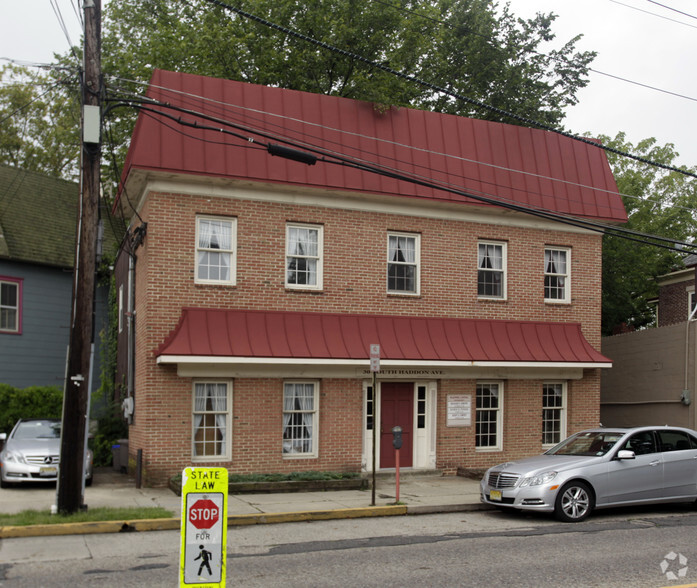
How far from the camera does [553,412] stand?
805 inches

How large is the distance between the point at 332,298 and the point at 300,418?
276 centimetres

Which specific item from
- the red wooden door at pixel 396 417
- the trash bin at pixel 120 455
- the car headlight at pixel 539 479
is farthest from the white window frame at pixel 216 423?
the car headlight at pixel 539 479

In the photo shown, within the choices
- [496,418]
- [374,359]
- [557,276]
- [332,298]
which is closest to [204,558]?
[374,359]

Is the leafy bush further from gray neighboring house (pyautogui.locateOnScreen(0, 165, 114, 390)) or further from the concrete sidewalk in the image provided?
the concrete sidewalk

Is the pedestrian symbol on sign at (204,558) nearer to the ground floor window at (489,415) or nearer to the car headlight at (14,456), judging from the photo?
the car headlight at (14,456)

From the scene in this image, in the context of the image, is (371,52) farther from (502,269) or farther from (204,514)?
(204,514)

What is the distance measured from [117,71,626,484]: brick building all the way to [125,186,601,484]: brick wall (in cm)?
4

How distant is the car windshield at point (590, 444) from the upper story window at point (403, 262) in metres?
5.66

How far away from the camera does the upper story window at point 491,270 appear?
19.9 metres

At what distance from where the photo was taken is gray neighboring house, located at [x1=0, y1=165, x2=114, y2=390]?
24969 mm

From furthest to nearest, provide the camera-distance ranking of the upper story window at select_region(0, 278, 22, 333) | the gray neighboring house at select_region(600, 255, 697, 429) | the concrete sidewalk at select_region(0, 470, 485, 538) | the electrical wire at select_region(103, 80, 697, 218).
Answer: the upper story window at select_region(0, 278, 22, 333) → the gray neighboring house at select_region(600, 255, 697, 429) → the electrical wire at select_region(103, 80, 697, 218) → the concrete sidewalk at select_region(0, 470, 485, 538)

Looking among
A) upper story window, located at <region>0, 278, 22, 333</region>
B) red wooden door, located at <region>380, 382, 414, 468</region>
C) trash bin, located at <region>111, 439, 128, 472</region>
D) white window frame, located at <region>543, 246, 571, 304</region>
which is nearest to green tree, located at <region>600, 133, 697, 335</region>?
white window frame, located at <region>543, 246, 571, 304</region>

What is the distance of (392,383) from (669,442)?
21.3ft

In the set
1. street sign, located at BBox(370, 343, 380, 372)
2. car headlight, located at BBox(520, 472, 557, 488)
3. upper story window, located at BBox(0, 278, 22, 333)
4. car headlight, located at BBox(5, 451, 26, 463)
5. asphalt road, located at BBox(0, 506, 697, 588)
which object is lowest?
asphalt road, located at BBox(0, 506, 697, 588)
